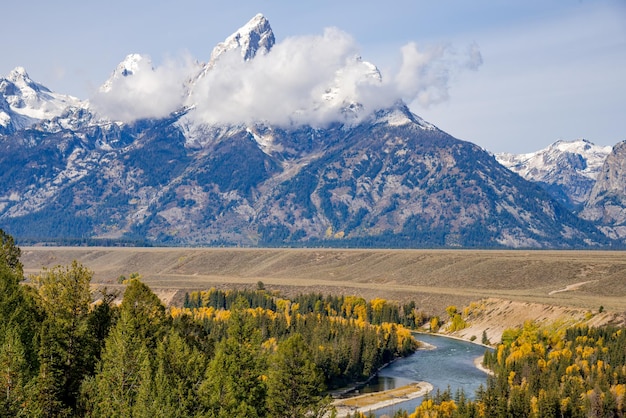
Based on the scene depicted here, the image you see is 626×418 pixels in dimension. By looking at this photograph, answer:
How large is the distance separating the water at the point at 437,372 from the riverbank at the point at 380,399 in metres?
1.71

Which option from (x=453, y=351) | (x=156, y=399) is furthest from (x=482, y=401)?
(x=453, y=351)

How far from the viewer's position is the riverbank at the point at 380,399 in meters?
118

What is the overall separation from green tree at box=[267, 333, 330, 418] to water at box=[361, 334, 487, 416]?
41852 mm

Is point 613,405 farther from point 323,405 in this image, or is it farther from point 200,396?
point 200,396

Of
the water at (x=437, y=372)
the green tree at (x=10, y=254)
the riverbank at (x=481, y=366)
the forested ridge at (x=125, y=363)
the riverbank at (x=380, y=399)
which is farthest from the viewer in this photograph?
the riverbank at (x=481, y=366)

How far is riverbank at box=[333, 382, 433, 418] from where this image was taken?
11806 centimetres

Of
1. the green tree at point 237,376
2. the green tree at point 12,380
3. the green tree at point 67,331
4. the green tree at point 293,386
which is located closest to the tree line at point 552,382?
the green tree at point 293,386

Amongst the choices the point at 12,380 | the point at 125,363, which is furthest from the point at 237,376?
the point at 12,380

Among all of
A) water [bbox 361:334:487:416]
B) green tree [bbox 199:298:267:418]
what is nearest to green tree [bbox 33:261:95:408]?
green tree [bbox 199:298:267:418]

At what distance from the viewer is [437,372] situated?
484 feet

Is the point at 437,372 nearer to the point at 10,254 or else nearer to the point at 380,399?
the point at 380,399

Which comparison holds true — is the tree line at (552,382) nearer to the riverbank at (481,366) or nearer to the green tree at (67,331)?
the riverbank at (481,366)

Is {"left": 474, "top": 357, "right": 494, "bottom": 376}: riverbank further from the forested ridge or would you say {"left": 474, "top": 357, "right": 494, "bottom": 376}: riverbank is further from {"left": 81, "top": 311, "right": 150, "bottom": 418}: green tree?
{"left": 81, "top": 311, "right": 150, "bottom": 418}: green tree

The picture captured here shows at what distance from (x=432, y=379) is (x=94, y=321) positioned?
3375 inches
